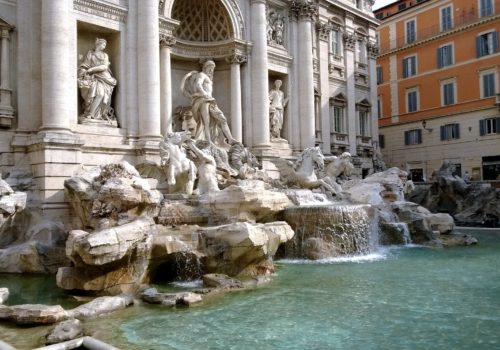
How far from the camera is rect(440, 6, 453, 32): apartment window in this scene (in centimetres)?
3017

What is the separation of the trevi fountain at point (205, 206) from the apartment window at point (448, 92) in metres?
10.1

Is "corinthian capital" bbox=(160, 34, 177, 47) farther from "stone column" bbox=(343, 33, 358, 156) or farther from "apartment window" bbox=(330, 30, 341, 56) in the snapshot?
"stone column" bbox=(343, 33, 358, 156)

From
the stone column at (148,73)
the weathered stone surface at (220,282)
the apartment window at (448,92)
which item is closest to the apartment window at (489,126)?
the apartment window at (448,92)

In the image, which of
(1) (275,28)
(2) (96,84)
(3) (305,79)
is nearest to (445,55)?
(3) (305,79)

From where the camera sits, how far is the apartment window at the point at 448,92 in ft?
98.6

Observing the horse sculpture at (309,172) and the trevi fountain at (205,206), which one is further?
the horse sculpture at (309,172)

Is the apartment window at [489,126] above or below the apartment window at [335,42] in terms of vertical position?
below

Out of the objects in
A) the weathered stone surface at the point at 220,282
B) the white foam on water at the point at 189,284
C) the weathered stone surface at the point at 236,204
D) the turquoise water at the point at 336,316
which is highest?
the weathered stone surface at the point at 236,204

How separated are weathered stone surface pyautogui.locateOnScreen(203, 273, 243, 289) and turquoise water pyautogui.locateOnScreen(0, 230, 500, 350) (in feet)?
0.99

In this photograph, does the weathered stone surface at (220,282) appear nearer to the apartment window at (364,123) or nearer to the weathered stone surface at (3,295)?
the weathered stone surface at (3,295)

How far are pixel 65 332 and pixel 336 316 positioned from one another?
11.4 feet

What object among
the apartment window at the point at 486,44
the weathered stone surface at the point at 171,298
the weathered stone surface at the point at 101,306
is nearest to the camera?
the weathered stone surface at the point at 101,306

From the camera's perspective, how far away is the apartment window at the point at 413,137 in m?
32.0

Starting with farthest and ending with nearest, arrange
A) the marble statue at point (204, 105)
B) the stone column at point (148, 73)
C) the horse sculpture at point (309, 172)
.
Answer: the marble statue at point (204, 105) → the horse sculpture at point (309, 172) → the stone column at point (148, 73)
